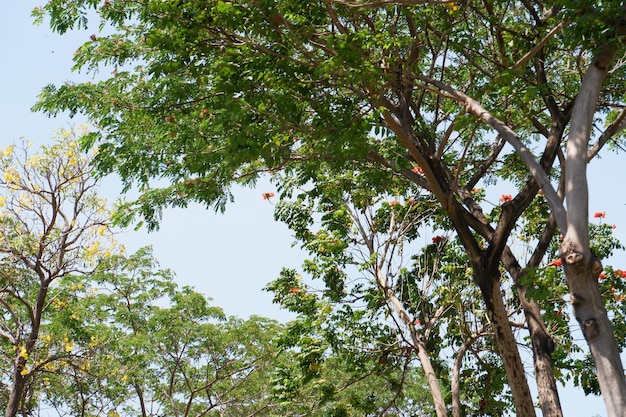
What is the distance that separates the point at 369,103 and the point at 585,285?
A: 3.10 m

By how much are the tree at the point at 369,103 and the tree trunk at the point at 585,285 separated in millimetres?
12

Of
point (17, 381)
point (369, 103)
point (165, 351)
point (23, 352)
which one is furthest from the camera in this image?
point (165, 351)

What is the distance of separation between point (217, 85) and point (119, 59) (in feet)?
7.76

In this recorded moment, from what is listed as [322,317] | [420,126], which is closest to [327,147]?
[420,126]

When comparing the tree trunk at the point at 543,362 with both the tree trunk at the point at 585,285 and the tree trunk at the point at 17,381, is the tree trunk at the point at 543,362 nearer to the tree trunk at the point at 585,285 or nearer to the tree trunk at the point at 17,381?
the tree trunk at the point at 585,285

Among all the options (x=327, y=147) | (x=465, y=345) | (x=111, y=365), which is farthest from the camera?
(x=111, y=365)

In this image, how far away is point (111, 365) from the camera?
38.9ft

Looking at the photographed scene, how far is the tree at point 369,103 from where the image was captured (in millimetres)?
6078

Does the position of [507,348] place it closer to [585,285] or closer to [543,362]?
[543,362]

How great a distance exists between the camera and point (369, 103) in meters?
7.65

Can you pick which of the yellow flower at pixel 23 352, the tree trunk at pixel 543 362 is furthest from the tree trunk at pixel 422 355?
the yellow flower at pixel 23 352

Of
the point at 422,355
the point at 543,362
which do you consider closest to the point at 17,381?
the point at 422,355

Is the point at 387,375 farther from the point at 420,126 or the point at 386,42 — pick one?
the point at 386,42

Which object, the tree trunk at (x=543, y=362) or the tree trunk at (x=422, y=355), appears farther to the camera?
the tree trunk at (x=422, y=355)
